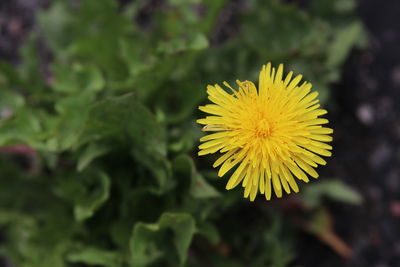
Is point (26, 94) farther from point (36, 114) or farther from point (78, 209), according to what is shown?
point (78, 209)

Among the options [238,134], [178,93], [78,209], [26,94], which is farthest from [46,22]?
[238,134]

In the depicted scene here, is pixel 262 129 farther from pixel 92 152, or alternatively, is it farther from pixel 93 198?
pixel 93 198

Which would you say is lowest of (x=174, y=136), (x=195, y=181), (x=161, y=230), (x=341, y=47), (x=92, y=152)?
(x=161, y=230)

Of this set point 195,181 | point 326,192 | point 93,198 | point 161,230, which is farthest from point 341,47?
point 93,198

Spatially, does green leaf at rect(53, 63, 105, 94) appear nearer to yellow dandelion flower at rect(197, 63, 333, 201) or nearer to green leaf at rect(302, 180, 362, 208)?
yellow dandelion flower at rect(197, 63, 333, 201)

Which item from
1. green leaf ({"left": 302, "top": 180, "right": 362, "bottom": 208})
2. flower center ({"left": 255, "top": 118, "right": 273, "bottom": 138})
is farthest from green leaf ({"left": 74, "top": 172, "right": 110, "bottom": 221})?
green leaf ({"left": 302, "top": 180, "right": 362, "bottom": 208})

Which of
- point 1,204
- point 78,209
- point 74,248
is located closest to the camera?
point 78,209

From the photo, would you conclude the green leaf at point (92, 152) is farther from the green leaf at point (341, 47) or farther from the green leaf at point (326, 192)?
the green leaf at point (341, 47)

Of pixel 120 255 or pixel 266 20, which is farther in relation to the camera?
pixel 266 20
